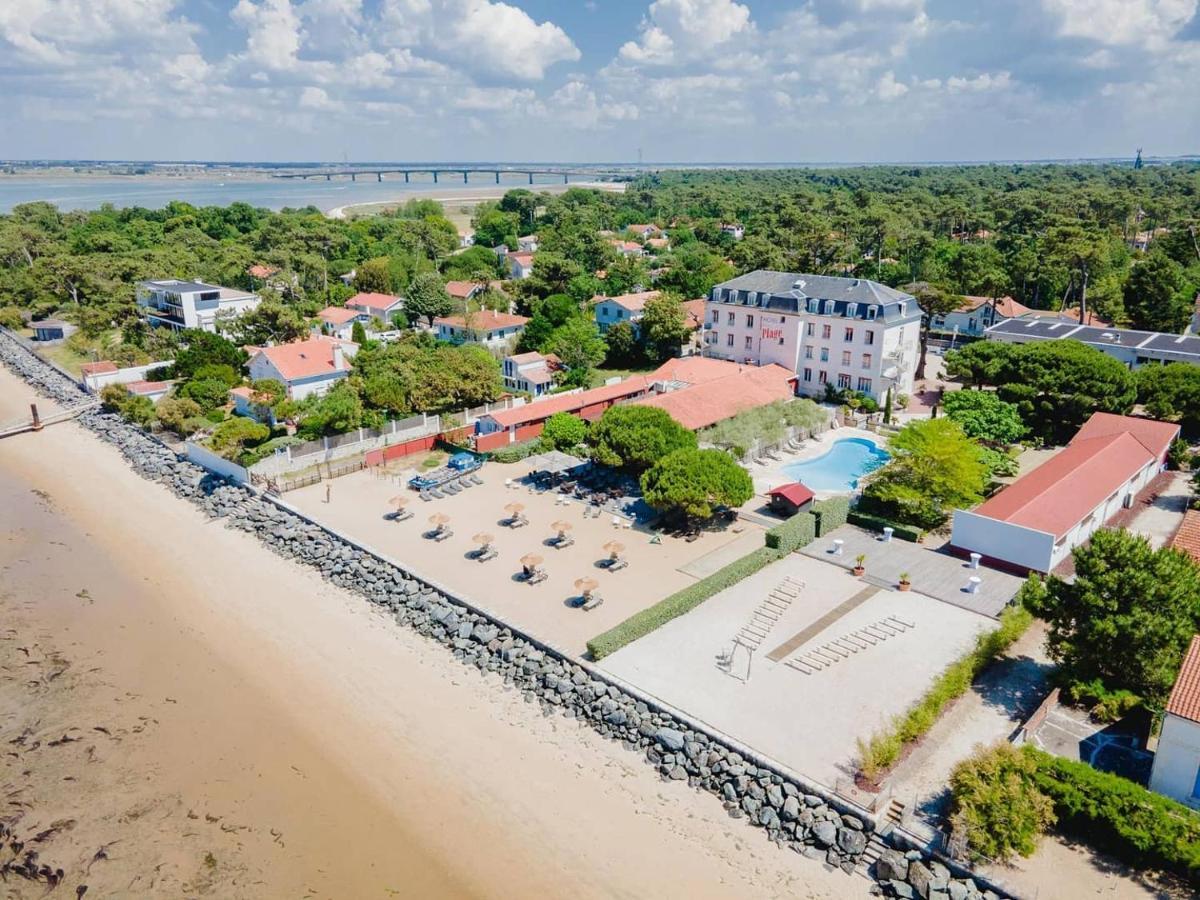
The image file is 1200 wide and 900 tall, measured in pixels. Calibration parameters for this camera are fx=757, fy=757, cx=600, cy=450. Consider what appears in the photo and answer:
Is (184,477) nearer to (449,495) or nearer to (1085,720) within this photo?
(449,495)

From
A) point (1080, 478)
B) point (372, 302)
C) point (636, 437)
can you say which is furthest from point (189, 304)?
point (1080, 478)

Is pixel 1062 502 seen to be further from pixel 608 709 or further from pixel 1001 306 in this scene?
pixel 1001 306

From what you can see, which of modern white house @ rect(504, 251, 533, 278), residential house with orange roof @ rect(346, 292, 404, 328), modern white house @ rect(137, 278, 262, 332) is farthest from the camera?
modern white house @ rect(504, 251, 533, 278)

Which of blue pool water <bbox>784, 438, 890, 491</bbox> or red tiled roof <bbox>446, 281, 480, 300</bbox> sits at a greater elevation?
red tiled roof <bbox>446, 281, 480, 300</bbox>

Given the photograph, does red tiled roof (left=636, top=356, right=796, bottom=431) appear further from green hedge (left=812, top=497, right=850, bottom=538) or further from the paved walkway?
the paved walkway

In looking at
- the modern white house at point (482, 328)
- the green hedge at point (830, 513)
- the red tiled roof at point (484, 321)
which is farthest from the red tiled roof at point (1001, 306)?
the green hedge at point (830, 513)

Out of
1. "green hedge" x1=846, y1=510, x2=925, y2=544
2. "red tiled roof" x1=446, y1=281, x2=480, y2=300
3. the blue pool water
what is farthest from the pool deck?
"red tiled roof" x1=446, y1=281, x2=480, y2=300

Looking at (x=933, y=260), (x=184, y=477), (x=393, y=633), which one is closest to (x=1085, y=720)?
(x=393, y=633)
